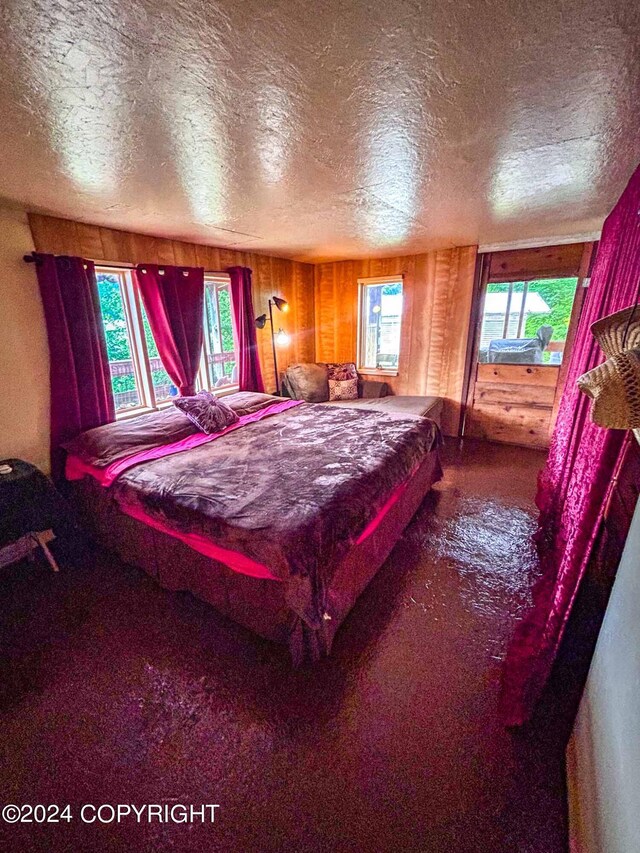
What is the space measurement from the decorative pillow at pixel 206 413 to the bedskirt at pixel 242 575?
838 mm

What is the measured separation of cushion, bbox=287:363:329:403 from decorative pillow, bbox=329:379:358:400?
0.07 m

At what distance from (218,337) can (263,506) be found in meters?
2.57

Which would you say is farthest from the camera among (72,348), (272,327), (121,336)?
(272,327)

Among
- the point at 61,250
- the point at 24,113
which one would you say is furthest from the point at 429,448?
the point at 61,250

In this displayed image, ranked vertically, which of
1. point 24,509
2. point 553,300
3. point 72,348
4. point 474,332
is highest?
point 553,300

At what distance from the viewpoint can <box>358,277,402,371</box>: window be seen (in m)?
4.34

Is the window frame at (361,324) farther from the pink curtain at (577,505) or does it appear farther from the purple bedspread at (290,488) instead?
the pink curtain at (577,505)

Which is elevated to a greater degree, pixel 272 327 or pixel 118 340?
pixel 272 327

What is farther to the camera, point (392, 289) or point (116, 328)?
point (392, 289)

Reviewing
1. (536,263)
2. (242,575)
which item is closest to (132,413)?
(242,575)

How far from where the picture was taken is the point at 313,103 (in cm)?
113

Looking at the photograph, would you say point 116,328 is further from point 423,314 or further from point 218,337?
point 423,314

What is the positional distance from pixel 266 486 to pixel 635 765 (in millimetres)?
1549

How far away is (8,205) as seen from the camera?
2008mm
